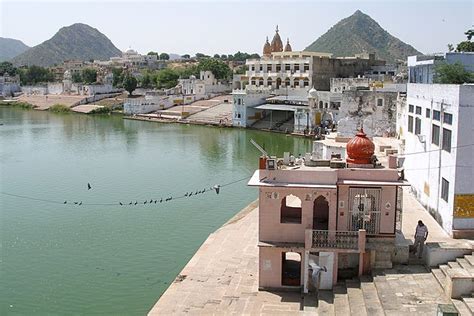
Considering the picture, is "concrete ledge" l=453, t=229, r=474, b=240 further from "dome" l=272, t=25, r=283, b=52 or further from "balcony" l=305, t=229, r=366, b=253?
"dome" l=272, t=25, r=283, b=52

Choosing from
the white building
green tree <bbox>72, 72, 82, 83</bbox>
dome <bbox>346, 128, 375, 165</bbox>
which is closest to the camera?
dome <bbox>346, 128, 375, 165</bbox>

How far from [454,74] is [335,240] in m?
9.88

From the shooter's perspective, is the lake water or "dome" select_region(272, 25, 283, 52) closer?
the lake water

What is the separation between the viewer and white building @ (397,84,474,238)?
11070mm

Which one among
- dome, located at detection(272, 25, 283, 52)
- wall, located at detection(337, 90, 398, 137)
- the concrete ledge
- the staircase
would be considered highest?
dome, located at detection(272, 25, 283, 52)

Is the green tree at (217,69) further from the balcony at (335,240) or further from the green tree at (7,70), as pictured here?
the balcony at (335,240)

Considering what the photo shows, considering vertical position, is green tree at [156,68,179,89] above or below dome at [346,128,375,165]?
above

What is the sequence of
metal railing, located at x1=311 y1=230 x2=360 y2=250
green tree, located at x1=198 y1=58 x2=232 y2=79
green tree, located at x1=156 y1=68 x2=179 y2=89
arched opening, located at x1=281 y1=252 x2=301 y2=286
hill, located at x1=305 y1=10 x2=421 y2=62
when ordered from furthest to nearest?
hill, located at x1=305 y1=10 x2=421 y2=62 < green tree, located at x1=156 y1=68 x2=179 y2=89 < green tree, located at x1=198 y1=58 x2=232 y2=79 < arched opening, located at x1=281 y1=252 x2=301 y2=286 < metal railing, located at x1=311 y1=230 x2=360 y2=250

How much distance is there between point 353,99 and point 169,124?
2087 cm

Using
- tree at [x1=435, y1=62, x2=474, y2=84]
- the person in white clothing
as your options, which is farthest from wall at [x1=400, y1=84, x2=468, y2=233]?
tree at [x1=435, y1=62, x2=474, y2=84]

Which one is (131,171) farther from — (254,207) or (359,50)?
(359,50)

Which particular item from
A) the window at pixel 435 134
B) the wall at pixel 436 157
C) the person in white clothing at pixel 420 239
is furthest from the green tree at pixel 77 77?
the person in white clothing at pixel 420 239

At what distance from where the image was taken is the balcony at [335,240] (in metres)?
9.97

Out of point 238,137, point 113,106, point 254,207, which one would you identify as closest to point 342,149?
point 254,207
